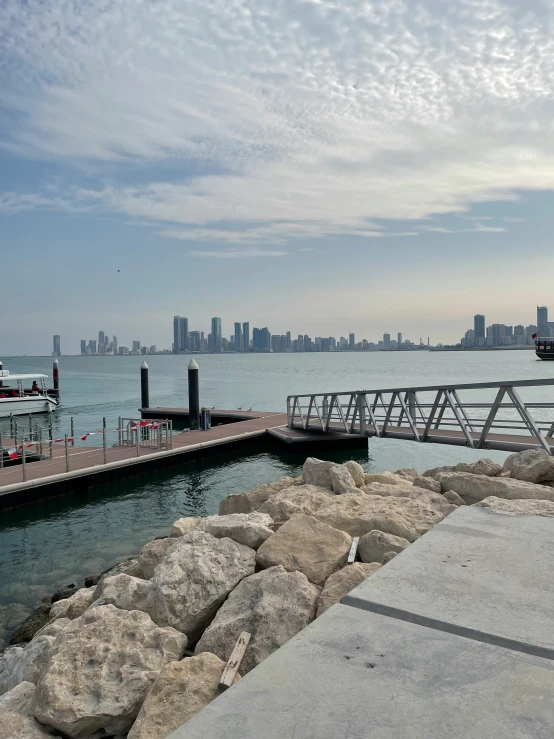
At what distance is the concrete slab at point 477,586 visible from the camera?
259cm

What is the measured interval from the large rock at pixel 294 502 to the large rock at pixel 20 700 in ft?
9.44

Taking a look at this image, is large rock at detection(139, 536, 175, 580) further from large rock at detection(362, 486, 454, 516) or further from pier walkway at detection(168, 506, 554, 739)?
pier walkway at detection(168, 506, 554, 739)

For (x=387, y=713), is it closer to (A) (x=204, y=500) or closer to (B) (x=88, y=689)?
(B) (x=88, y=689)

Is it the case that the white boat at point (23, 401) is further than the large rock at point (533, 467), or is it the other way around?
the white boat at point (23, 401)

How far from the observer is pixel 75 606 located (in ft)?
17.6

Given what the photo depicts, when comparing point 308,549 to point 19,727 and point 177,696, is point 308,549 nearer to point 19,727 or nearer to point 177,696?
point 177,696

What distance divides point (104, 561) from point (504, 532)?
7.18 meters

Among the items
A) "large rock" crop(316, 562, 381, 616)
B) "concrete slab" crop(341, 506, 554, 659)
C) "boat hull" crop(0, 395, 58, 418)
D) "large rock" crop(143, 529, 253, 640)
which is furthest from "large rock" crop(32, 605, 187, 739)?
"boat hull" crop(0, 395, 58, 418)

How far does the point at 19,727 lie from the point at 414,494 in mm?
4372

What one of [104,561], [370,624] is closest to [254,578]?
[370,624]

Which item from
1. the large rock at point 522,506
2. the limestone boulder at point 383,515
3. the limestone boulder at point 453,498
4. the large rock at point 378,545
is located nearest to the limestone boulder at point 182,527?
the limestone boulder at point 383,515

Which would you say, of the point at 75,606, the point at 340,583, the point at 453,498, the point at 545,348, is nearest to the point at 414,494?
the point at 453,498

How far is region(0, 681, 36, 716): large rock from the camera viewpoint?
3.15 m

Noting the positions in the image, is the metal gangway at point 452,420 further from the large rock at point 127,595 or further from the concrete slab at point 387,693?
the concrete slab at point 387,693
